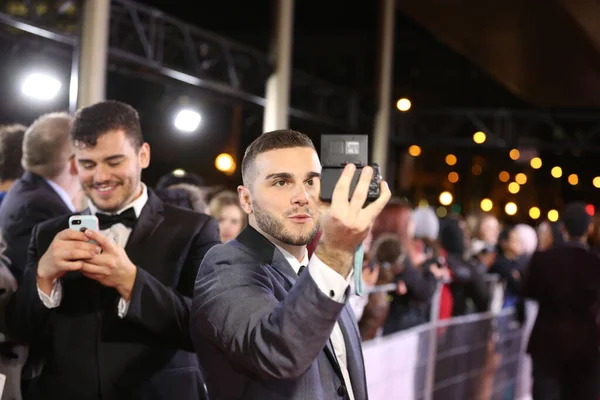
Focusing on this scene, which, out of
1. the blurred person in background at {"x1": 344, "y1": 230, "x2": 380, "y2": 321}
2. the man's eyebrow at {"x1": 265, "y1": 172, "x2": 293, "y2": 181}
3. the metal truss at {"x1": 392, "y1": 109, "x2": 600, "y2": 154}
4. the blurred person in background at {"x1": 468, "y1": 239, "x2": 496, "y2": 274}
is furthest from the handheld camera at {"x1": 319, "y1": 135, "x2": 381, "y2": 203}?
the metal truss at {"x1": 392, "y1": 109, "x2": 600, "y2": 154}

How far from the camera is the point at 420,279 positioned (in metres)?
6.05

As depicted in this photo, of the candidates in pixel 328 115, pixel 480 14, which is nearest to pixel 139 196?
pixel 480 14

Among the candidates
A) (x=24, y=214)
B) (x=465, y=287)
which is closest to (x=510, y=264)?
(x=465, y=287)

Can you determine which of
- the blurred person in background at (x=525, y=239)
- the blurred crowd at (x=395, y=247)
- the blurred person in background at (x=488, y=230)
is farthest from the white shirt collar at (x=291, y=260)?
the blurred person in background at (x=525, y=239)

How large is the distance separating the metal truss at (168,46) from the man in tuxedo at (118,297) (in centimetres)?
561

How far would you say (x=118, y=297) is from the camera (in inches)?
106

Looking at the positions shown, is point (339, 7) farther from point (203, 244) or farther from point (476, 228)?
point (203, 244)

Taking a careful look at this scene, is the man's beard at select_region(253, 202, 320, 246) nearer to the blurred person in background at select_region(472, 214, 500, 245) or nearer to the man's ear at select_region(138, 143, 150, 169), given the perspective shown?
the man's ear at select_region(138, 143, 150, 169)

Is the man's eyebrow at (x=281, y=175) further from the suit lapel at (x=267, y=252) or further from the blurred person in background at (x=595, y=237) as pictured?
the blurred person in background at (x=595, y=237)

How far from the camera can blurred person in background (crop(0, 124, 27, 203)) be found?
12.2 ft

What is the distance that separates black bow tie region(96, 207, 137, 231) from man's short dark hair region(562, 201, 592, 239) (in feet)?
12.3

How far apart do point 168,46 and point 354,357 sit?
936 centimetres

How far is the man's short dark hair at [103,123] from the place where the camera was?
105 inches

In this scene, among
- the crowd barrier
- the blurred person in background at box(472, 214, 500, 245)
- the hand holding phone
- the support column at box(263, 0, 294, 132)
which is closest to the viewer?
the hand holding phone
